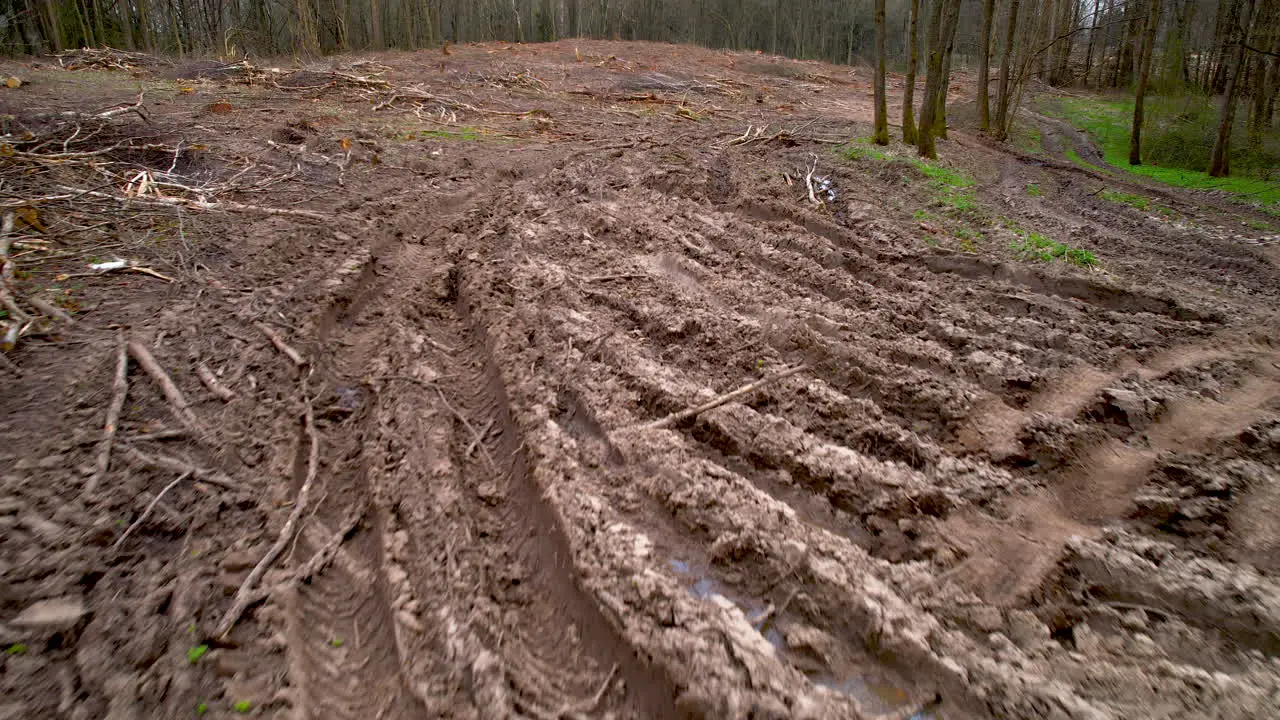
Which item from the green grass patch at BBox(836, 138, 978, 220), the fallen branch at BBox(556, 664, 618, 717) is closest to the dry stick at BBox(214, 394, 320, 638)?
the fallen branch at BBox(556, 664, 618, 717)

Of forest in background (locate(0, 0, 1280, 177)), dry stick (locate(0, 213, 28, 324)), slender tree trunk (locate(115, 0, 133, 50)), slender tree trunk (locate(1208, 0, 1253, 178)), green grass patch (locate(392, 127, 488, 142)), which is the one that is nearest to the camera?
dry stick (locate(0, 213, 28, 324))

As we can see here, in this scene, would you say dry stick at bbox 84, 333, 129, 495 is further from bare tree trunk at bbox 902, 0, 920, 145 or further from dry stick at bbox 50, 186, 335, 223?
bare tree trunk at bbox 902, 0, 920, 145

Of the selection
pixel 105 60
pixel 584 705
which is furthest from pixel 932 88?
pixel 105 60

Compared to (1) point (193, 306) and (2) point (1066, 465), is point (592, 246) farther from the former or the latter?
(2) point (1066, 465)

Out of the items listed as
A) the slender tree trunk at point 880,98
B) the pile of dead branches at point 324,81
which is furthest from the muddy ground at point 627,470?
the pile of dead branches at point 324,81

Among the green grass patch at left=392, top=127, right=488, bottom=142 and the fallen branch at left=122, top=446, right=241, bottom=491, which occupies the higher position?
the green grass patch at left=392, top=127, right=488, bottom=142

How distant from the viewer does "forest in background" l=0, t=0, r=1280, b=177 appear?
10.5 metres

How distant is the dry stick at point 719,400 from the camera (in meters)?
2.98

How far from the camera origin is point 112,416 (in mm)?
2662

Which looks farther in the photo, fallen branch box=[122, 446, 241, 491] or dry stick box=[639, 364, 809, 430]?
dry stick box=[639, 364, 809, 430]

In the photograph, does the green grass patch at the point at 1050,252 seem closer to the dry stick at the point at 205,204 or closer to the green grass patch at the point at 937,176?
the green grass patch at the point at 937,176

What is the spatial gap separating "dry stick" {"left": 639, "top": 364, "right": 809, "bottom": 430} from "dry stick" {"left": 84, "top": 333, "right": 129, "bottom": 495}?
2.21 m

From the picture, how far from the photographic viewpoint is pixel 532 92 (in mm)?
13758

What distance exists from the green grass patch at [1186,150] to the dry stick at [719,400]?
8951 millimetres
